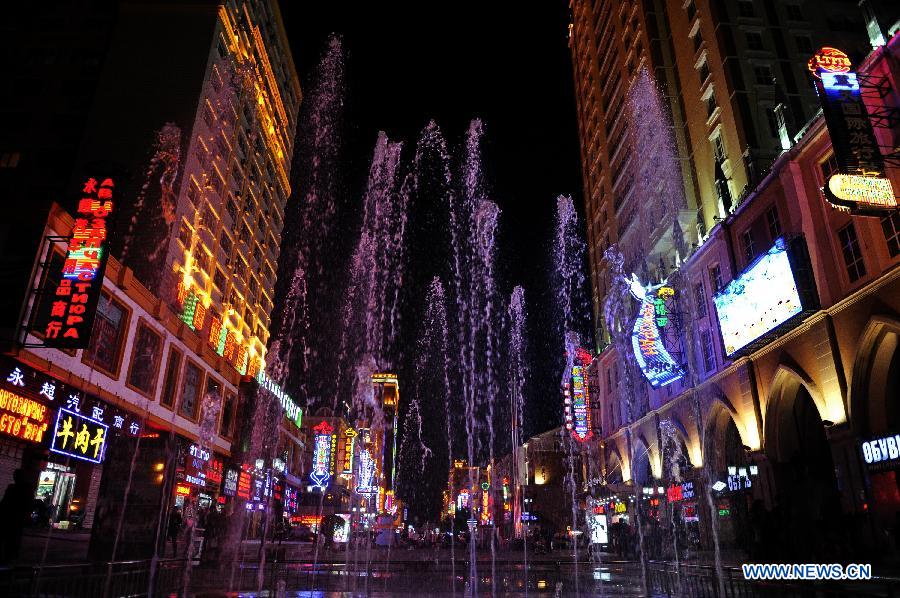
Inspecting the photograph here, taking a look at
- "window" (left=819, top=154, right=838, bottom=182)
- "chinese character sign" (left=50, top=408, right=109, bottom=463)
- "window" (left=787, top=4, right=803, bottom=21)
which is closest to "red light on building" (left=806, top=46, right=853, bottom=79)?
"window" (left=819, top=154, right=838, bottom=182)

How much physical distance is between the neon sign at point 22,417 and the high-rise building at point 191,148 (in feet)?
45.5

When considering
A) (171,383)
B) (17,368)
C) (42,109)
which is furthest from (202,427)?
(42,109)

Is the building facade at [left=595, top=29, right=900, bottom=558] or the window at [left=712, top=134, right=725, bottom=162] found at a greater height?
the window at [left=712, top=134, right=725, bottom=162]

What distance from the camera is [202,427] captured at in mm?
29344

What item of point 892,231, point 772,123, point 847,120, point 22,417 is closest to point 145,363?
point 22,417

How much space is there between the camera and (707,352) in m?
29.7

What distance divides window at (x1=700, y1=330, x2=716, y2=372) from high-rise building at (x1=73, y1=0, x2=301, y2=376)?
26432 mm

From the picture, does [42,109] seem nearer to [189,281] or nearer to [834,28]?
[189,281]

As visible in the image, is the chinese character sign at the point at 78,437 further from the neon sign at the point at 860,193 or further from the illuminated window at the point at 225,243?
the illuminated window at the point at 225,243

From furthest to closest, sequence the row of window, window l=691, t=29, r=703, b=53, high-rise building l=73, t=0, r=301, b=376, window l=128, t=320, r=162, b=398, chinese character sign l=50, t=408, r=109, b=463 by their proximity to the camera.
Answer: high-rise building l=73, t=0, r=301, b=376 → window l=691, t=29, r=703, b=53 → window l=128, t=320, r=162, b=398 → the row of window → chinese character sign l=50, t=408, r=109, b=463

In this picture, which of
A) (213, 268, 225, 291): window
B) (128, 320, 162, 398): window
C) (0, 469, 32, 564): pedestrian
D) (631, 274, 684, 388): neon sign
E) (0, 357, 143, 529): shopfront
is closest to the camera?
(0, 469, 32, 564): pedestrian

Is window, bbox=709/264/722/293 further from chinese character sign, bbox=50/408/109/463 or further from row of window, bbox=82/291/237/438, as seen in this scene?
chinese character sign, bbox=50/408/109/463

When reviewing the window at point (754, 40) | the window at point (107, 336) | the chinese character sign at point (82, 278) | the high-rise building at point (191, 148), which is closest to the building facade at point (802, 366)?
the window at point (754, 40)

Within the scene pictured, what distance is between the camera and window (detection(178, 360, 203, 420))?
26672 millimetres
